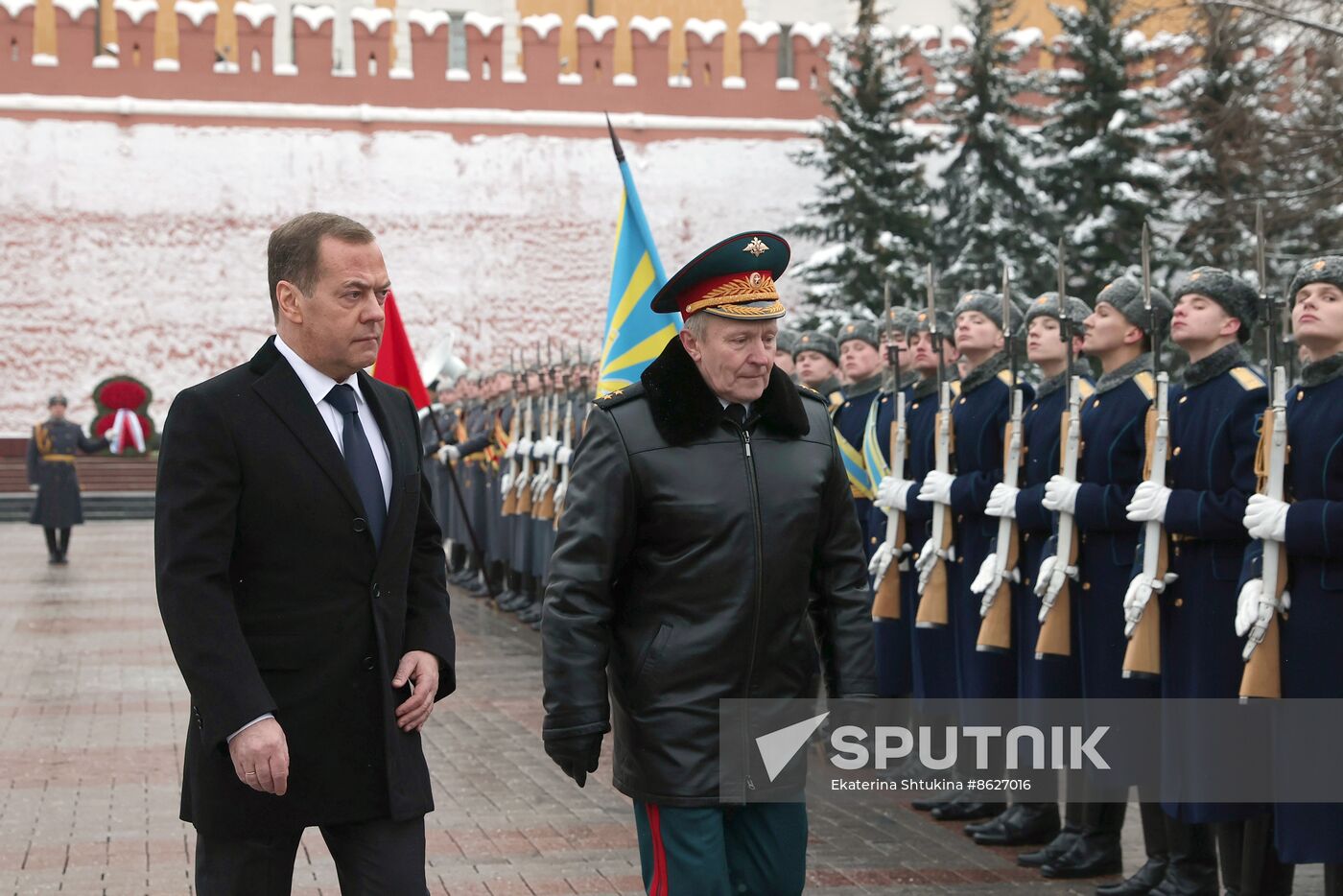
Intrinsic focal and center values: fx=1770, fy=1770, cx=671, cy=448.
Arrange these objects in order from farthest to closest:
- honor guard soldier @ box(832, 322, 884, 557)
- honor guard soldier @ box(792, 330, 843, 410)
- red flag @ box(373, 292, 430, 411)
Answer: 1. red flag @ box(373, 292, 430, 411)
2. honor guard soldier @ box(792, 330, 843, 410)
3. honor guard soldier @ box(832, 322, 884, 557)

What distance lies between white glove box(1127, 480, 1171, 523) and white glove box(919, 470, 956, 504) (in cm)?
133

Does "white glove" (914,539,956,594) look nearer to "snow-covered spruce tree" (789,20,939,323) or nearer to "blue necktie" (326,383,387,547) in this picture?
"blue necktie" (326,383,387,547)

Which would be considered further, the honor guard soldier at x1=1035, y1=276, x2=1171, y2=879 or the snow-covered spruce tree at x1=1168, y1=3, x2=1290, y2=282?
the snow-covered spruce tree at x1=1168, y1=3, x2=1290, y2=282

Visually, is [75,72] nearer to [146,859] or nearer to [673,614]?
[146,859]

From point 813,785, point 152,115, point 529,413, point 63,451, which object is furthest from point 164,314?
point 813,785

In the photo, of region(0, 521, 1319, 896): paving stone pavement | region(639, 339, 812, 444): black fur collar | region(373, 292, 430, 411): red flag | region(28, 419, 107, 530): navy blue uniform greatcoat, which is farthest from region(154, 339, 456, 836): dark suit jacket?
region(28, 419, 107, 530): navy blue uniform greatcoat

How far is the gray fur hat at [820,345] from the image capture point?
27.9 feet

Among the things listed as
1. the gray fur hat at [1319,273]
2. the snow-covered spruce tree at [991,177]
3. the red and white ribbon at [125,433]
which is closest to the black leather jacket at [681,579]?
the gray fur hat at [1319,273]

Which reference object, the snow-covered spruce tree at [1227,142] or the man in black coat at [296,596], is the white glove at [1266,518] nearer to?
the man in black coat at [296,596]

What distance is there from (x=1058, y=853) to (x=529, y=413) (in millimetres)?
10143

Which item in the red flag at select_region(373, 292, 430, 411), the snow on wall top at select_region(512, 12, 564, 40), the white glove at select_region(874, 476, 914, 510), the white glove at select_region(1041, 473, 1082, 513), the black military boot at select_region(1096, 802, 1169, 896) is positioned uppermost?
the snow on wall top at select_region(512, 12, 564, 40)

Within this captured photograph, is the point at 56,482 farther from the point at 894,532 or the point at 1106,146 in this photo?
the point at 1106,146

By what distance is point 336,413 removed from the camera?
358 centimetres

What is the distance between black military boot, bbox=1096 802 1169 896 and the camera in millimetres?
5645
